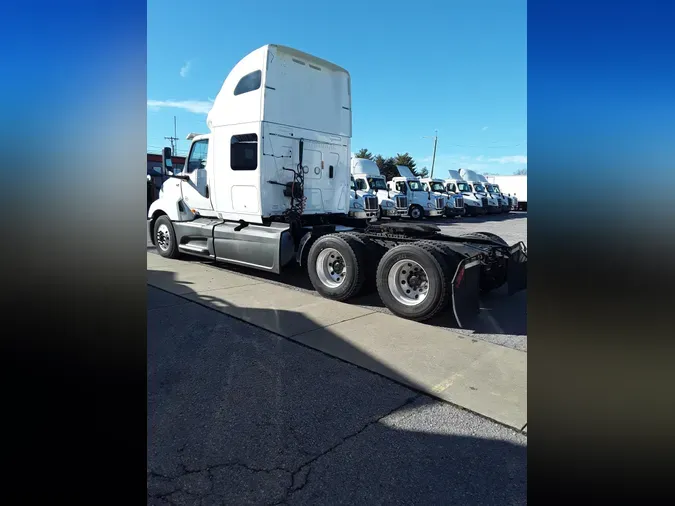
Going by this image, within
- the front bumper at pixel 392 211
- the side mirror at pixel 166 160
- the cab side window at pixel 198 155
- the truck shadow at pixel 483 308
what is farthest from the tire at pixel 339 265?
the front bumper at pixel 392 211

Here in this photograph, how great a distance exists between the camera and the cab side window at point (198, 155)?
9.07 meters

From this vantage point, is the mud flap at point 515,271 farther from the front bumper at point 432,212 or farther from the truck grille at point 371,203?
the front bumper at point 432,212

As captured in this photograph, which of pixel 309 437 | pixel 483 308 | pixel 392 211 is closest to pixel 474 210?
pixel 392 211

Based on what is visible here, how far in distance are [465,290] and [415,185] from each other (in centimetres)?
2148

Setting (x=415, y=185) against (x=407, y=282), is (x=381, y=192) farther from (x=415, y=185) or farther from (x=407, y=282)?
(x=407, y=282)

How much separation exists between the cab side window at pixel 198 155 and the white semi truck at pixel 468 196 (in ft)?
78.5

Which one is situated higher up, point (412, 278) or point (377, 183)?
point (377, 183)

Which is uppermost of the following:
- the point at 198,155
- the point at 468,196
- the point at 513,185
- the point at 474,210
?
the point at 513,185

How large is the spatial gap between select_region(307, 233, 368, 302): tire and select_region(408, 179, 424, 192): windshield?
19664mm

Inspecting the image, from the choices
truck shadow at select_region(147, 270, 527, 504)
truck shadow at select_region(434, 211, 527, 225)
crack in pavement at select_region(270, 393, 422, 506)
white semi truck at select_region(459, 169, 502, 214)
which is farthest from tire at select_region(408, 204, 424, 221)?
crack in pavement at select_region(270, 393, 422, 506)

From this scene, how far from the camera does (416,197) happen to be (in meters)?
26.0
